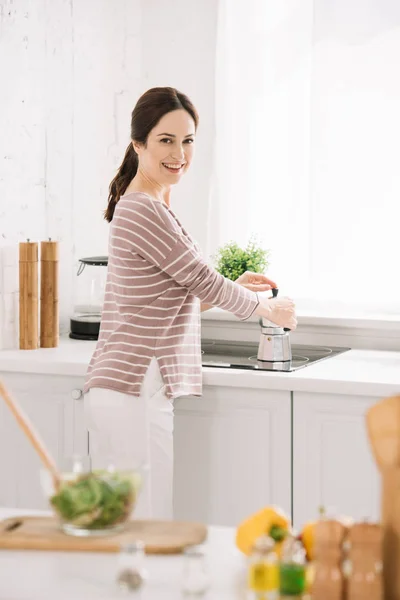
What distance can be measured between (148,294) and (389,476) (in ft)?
4.61

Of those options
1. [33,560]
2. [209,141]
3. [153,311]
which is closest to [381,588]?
[33,560]

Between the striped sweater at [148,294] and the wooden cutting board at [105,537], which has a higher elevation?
the striped sweater at [148,294]

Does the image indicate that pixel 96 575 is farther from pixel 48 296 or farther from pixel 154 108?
pixel 48 296

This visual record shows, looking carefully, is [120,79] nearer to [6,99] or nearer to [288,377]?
[6,99]

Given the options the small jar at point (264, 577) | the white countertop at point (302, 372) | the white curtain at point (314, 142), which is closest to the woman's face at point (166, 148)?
the white countertop at point (302, 372)

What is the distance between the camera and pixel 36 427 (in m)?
2.98

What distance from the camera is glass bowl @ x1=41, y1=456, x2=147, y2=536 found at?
4.64ft

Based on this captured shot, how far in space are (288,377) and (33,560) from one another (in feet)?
4.42

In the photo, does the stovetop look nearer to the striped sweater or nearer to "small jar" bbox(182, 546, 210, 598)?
the striped sweater

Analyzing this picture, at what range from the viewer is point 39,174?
3.39 m

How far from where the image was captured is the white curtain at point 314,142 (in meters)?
3.32

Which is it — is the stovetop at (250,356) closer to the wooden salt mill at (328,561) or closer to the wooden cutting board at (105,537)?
the wooden cutting board at (105,537)

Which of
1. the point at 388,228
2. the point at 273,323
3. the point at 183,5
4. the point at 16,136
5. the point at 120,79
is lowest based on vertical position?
the point at 273,323

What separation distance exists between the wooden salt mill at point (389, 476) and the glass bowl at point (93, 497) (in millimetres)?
393
